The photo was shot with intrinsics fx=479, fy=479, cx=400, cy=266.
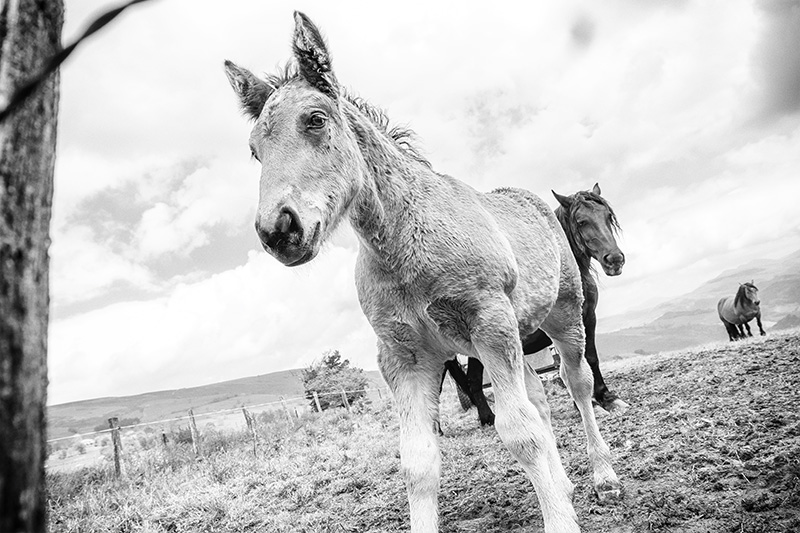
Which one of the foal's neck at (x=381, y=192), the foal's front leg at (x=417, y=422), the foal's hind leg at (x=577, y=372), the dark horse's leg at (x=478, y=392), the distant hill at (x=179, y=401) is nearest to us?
the foal's front leg at (x=417, y=422)

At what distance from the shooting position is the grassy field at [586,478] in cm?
358

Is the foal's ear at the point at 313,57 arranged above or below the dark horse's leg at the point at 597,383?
above

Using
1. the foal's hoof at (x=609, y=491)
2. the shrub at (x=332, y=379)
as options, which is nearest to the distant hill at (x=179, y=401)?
the shrub at (x=332, y=379)

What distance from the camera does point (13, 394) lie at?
600 mm

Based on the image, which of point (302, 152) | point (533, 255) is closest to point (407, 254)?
point (302, 152)

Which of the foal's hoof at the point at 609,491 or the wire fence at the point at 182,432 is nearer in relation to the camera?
the foal's hoof at the point at 609,491

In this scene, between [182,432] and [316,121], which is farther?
[182,432]

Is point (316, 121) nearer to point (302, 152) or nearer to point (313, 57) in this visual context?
point (302, 152)

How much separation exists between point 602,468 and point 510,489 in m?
0.93

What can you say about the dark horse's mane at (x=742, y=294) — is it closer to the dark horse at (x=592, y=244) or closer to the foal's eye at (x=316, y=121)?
the dark horse at (x=592, y=244)

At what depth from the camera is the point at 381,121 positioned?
Answer: 4.03 meters

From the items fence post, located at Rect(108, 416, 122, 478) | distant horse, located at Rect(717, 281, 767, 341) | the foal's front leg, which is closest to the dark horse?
the foal's front leg

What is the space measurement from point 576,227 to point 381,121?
4.81 metres

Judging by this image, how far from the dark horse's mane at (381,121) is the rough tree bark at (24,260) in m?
2.93
